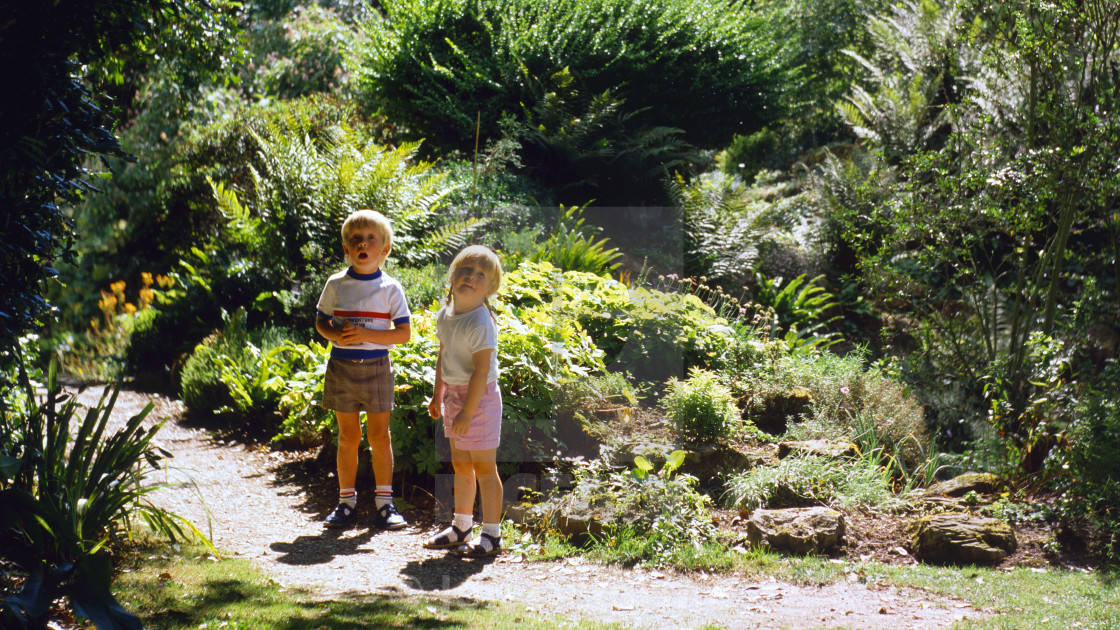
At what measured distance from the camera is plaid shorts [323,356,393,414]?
452 cm

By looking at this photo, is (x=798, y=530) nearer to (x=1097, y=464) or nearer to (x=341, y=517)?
(x=1097, y=464)

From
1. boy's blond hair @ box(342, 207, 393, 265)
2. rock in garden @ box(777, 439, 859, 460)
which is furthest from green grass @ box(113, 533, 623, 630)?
rock in garden @ box(777, 439, 859, 460)

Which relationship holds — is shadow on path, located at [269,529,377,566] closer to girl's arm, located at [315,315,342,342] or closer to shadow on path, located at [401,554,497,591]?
shadow on path, located at [401,554,497,591]

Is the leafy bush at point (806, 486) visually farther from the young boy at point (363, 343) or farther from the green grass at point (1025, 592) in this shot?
the young boy at point (363, 343)

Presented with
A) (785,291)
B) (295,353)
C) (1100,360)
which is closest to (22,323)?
(295,353)

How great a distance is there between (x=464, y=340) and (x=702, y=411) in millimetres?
2023

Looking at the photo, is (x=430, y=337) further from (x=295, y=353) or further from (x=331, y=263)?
(x=331, y=263)

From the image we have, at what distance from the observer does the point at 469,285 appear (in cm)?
406

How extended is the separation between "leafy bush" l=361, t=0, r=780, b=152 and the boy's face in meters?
6.60

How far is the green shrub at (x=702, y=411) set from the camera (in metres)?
5.39

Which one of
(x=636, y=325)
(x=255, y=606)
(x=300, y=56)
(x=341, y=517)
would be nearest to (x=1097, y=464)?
(x=636, y=325)

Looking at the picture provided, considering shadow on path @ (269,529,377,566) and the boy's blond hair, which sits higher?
the boy's blond hair

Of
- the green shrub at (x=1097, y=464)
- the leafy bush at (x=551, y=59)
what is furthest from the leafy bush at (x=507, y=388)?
the leafy bush at (x=551, y=59)

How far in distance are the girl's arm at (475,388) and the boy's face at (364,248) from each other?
906mm
